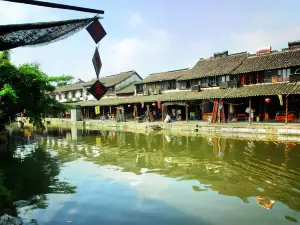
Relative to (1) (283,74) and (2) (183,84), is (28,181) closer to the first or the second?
(1) (283,74)

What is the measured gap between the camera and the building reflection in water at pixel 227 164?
278 inches

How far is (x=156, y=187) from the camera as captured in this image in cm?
760

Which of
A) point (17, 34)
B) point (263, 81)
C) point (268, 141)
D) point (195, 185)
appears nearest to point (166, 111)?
point (263, 81)

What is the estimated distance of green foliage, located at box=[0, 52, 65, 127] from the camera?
47.8 ft

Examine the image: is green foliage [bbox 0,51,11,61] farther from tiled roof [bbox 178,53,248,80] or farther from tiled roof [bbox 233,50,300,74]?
tiled roof [bbox 233,50,300,74]

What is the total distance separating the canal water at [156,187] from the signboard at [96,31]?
156 inches

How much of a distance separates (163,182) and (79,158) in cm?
574

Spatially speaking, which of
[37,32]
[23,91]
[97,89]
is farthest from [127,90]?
[37,32]

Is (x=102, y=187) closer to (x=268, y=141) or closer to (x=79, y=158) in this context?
(x=79, y=158)

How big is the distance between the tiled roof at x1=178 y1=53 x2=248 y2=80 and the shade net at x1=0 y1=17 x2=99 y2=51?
20930 millimetres

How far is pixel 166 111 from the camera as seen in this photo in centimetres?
2827

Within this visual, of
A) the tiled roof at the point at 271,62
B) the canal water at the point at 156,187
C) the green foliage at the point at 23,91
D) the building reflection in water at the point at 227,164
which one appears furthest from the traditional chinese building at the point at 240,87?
the green foliage at the point at 23,91

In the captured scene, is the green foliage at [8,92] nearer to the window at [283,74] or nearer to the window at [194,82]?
the window at [194,82]

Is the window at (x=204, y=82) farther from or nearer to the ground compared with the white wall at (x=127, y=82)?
nearer to the ground
